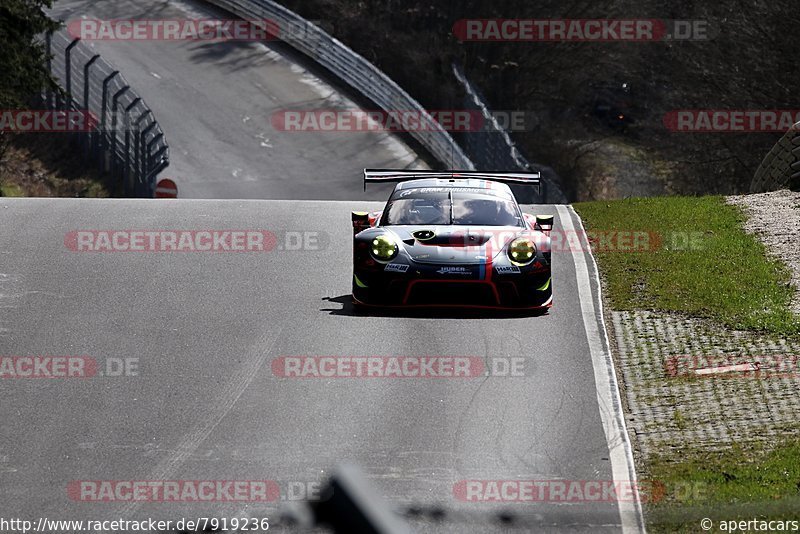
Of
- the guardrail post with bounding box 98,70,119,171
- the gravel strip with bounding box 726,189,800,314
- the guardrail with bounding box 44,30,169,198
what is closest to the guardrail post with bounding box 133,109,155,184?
the guardrail with bounding box 44,30,169,198

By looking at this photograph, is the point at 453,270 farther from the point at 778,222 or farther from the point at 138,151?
the point at 138,151

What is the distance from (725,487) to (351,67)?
93.2 feet

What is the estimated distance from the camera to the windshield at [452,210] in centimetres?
1345

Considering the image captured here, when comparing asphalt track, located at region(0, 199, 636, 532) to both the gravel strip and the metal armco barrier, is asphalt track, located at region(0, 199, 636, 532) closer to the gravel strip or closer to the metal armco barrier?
the gravel strip

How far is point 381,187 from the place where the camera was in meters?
31.2

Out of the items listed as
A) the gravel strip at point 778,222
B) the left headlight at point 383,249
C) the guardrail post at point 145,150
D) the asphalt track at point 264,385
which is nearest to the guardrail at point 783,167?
the gravel strip at point 778,222

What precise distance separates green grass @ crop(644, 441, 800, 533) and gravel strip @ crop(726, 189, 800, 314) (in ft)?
15.6

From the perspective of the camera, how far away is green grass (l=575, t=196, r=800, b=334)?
13.5m

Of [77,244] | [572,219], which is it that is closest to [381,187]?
[572,219]

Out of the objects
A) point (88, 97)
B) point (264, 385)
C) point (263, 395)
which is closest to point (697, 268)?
point (264, 385)

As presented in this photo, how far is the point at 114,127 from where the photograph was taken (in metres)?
29.8

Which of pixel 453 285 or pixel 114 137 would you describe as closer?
pixel 453 285

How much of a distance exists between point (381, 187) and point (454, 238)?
60.8 ft

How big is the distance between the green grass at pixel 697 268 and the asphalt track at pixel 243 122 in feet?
40.5
